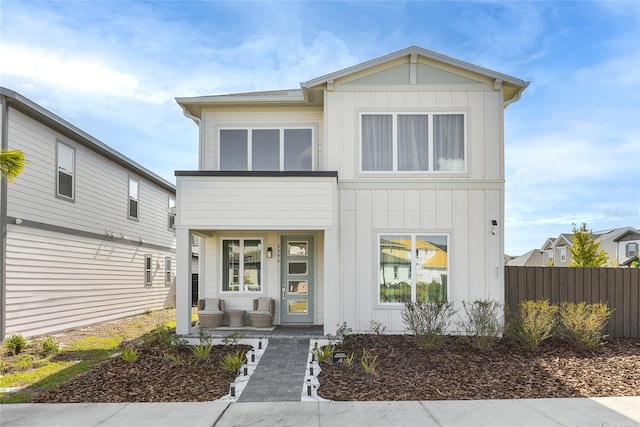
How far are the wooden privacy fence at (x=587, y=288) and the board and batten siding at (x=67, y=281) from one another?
1129cm

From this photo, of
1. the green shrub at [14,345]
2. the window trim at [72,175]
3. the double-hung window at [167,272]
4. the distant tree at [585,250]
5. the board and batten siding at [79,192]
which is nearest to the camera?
the green shrub at [14,345]

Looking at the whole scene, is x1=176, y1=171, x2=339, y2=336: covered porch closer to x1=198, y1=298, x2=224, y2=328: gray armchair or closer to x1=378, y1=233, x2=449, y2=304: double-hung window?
x1=198, y1=298, x2=224, y2=328: gray armchair

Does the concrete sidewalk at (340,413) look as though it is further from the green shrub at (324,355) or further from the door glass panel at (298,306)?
the door glass panel at (298,306)

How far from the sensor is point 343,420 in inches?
225

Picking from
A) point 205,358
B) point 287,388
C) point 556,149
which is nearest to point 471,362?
point 287,388

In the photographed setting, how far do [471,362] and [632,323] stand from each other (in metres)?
5.27

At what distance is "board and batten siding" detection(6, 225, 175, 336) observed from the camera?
35.3 ft

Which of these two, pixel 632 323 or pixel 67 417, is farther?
pixel 632 323

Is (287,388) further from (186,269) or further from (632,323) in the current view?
(632,323)

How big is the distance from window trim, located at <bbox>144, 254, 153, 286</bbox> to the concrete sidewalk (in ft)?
39.5

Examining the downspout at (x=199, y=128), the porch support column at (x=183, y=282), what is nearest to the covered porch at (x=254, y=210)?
the porch support column at (x=183, y=282)

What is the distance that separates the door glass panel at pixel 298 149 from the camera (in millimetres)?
11570

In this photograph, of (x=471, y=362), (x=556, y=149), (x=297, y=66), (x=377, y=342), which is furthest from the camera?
(x=556, y=149)

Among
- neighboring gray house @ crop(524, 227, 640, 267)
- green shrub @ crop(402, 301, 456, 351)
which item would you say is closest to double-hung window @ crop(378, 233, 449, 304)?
green shrub @ crop(402, 301, 456, 351)
